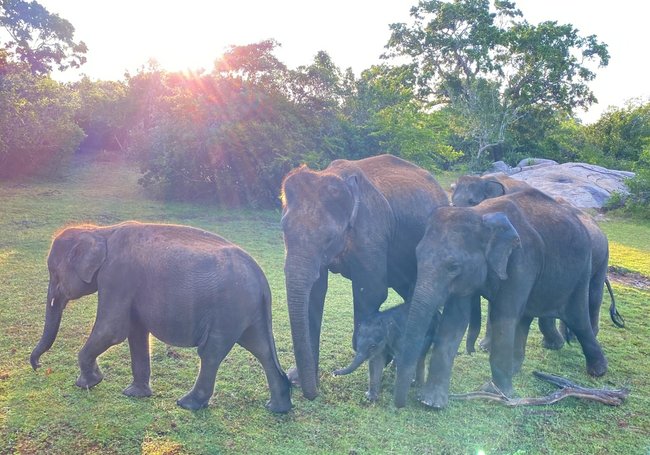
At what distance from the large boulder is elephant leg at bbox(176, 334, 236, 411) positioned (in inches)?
714

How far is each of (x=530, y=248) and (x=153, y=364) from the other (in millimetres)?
4062

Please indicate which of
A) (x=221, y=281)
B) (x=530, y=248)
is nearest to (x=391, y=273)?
(x=530, y=248)

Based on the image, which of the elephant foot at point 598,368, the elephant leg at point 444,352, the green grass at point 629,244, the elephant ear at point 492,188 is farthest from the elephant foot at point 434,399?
the green grass at point 629,244

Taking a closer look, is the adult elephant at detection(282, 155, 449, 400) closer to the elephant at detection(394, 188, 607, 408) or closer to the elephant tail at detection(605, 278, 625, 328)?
the elephant at detection(394, 188, 607, 408)

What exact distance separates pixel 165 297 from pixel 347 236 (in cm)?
169

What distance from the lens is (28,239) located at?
11.0 meters

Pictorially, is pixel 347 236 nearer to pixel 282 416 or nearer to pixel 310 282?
pixel 310 282

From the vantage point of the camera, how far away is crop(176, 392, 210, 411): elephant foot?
4.71 meters

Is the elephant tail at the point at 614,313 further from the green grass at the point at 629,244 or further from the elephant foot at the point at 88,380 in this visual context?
the elephant foot at the point at 88,380

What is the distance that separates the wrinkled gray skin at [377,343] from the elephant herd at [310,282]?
12mm

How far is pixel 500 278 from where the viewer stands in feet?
16.4

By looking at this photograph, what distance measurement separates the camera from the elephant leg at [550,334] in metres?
6.89

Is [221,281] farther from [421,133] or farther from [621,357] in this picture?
[421,133]

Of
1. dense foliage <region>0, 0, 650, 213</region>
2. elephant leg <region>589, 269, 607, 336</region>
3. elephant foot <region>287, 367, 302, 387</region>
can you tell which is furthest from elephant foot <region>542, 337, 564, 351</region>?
dense foliage <region>0, 0, 650, 213</region>
